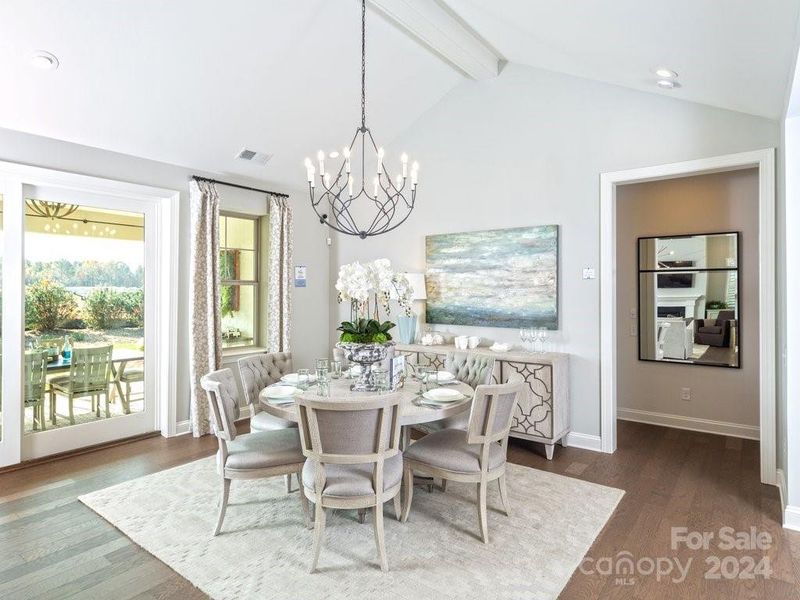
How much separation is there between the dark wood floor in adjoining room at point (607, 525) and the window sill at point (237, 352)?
2.96ft

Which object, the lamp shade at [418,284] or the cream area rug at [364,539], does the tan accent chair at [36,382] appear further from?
the lamp shade at [418,284]

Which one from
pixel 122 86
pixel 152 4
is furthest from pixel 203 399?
pixel 152 4

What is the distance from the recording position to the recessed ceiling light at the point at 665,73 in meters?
3.21

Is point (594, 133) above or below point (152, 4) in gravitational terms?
below

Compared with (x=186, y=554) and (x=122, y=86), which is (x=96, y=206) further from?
(x=186, y=554)

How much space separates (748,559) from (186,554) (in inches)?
120

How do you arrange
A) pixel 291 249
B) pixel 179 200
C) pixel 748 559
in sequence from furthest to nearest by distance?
pixel 291 249, pixel 179 200, pixel 748 559

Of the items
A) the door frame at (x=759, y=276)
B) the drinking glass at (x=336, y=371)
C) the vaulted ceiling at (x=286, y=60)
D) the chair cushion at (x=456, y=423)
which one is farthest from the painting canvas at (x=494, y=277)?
the drinking glass at (x=336, y=371)

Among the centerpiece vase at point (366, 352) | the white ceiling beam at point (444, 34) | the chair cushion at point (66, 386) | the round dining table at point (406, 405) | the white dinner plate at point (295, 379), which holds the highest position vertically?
the white ceiling beam at point (444, 34)

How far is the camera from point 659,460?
4004 millimetres

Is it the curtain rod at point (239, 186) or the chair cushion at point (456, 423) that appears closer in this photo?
the chair cushion at point (456, 423)

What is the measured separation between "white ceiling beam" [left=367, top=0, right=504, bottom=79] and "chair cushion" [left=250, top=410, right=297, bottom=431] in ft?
10.6

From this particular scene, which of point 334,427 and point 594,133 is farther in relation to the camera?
point 594,133

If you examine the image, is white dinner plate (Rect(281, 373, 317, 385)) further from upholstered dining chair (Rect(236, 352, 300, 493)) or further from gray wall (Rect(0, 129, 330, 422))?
gray wall (Rect(0, 129, 330, 422))
